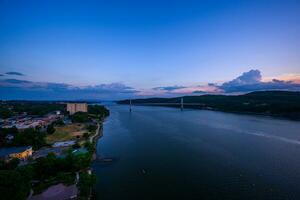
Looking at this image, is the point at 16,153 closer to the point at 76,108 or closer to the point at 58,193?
the point at 58,193

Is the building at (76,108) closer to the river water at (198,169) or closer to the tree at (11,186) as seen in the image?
the river water at (198,169)

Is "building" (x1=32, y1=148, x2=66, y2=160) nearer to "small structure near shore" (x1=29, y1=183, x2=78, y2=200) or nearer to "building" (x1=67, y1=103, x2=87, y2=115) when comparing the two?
"small structure near shore" (x1=29, y1=183, x2=78, y2=200)

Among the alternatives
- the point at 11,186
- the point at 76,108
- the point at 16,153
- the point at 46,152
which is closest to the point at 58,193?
the point at 11,186

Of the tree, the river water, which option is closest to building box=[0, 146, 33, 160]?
the river water

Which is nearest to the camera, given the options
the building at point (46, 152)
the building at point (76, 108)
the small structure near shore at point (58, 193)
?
the small structure near shore at point (58, 193)

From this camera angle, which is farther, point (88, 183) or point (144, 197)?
point (144, 197)

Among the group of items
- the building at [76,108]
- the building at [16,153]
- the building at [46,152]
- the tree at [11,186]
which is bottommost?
the building at [46,152]

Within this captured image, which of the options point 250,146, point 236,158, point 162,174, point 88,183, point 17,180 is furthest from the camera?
point 250,146

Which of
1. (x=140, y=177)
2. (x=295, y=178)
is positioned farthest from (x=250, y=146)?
(x=140, y=177)

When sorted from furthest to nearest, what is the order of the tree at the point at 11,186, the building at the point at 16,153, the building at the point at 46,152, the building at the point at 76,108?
the building at the point at 76,108 < the building at the point at 46,152 < the building at the point at 16,153 < the tree at the point at 11,186

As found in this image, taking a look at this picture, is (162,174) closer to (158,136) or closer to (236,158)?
(236,158)

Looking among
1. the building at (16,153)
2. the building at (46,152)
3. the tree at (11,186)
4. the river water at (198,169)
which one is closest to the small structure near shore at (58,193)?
the tree at (11,186)
